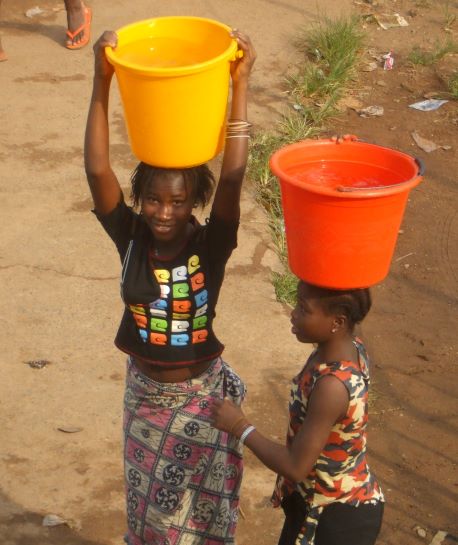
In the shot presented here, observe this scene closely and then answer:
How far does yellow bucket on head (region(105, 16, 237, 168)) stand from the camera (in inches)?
95.8

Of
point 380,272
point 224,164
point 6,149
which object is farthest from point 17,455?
point 6,149

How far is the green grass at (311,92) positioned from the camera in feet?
19.1

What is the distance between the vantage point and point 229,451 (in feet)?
9.45

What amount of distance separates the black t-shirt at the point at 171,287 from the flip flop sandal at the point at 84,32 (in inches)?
178

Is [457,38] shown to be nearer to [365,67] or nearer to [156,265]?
[365,67]

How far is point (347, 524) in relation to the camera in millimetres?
2527

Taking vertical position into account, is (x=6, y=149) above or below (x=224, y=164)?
below

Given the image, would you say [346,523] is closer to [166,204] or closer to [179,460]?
[179,460]

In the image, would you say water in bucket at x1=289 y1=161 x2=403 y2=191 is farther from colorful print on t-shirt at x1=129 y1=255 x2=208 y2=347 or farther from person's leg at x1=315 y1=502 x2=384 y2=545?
person's leg at x1=315 y1=502 x2=384 y2=545

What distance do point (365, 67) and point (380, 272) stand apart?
557 centimetres

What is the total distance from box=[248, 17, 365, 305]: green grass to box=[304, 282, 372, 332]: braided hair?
9.77ft

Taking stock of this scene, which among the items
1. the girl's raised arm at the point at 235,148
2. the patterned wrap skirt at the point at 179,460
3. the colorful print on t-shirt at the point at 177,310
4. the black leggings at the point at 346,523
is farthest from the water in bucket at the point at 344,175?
the black leggings at the point at 346,523

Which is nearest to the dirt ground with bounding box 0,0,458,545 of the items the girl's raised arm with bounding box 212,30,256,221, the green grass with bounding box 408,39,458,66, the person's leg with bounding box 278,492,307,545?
the green grass with bounding box 408,39,458,66

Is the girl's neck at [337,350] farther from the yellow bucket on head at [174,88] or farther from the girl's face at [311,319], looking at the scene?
the yellow bucket on head at [174,88]
